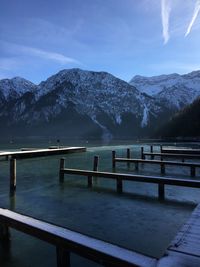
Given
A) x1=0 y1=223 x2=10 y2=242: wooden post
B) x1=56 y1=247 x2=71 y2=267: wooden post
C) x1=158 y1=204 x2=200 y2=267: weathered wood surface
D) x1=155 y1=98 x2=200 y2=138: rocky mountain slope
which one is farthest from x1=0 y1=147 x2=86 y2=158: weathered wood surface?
x1=155 y1=98 x2=200 y2=138: rocky mountain slope

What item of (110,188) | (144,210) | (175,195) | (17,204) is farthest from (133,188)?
(17,204)

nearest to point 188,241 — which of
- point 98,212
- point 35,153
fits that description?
point 98,212

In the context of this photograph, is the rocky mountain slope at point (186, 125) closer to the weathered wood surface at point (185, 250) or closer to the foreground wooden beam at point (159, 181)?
the foreground wooden beam at point (159, 181)

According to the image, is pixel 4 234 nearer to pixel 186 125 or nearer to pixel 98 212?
pixel 98 212

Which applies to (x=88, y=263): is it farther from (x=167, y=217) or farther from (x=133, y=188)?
(x=133, y=188)

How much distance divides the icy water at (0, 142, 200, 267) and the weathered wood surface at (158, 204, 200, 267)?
1.64m

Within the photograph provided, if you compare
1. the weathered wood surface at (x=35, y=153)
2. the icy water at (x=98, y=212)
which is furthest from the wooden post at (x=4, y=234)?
the weathered wood surface at (x=35, y=153)

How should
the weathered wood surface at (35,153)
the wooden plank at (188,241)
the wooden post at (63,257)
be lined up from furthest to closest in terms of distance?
the weathered wood surface at (35,153) < the wooden post at (63,257) < the wooden plank at (188,241)

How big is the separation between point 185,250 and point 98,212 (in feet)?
21.1

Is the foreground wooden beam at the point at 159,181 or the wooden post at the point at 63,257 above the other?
the foreground wooden beam at the point at 159,181

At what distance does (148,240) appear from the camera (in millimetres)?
8492

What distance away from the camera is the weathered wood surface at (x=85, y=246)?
491 centimetres

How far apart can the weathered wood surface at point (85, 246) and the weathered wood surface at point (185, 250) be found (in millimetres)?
277

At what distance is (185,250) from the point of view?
207 inches
